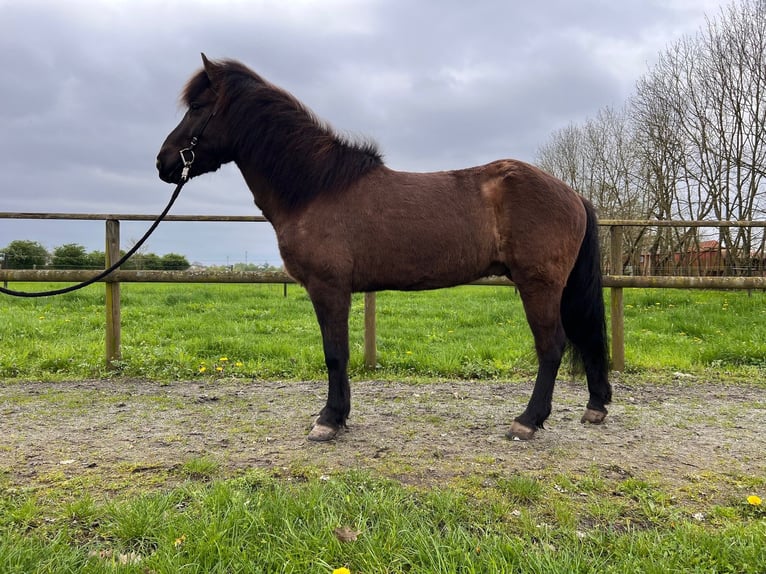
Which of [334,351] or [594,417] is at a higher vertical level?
[334,351]

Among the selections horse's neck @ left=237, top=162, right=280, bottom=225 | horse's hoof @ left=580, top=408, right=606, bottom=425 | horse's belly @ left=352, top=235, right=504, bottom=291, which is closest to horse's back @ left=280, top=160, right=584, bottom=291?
horse's belly @ left=352, top=235, right=504, bottom=291

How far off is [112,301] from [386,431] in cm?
330

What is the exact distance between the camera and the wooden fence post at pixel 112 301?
4785 mm

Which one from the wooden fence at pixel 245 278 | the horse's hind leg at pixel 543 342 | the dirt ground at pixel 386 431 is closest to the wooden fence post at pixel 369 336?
the wooden fence at pixel 245 278

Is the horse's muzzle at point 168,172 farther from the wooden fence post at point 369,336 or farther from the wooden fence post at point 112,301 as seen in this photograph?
the wooden fence post at point 369,336

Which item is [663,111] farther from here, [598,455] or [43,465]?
[43,465]

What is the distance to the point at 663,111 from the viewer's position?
640 inches

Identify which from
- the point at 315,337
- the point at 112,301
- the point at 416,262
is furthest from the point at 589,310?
the point at 112,301

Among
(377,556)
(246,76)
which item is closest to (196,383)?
(246,76)

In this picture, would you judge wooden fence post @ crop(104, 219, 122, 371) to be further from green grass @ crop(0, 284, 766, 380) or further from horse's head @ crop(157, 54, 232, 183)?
horse's head @ crop(157, 54, 232, 183)

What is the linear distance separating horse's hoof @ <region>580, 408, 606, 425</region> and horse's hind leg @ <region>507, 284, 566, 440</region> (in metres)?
0.42

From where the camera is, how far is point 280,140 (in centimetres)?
314

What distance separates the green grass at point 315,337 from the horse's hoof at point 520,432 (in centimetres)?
174

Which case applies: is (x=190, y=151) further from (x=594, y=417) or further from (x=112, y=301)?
(x=594, y=417)
